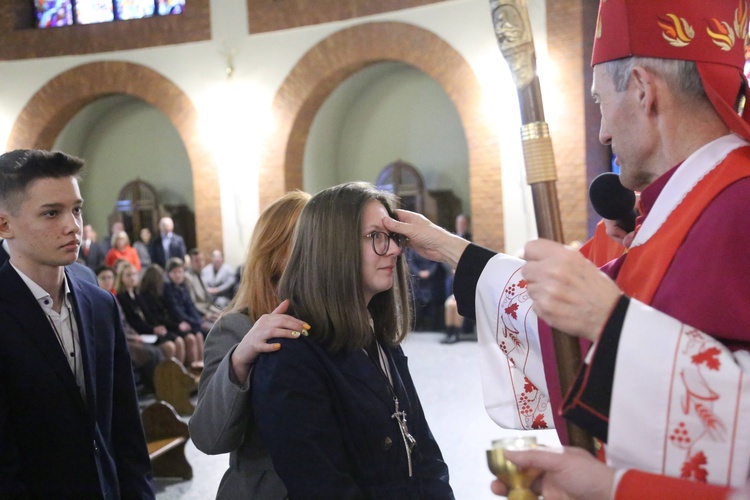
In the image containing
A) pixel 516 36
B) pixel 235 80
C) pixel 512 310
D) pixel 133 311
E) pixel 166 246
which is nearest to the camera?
pixel 516 36

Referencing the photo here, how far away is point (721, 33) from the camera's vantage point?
1.20m

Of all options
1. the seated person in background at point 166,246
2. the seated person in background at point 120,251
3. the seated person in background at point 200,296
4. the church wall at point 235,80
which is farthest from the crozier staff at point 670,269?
the seated person in background at point 166,246

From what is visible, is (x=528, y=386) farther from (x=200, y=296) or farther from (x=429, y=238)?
(x=200, y=296)

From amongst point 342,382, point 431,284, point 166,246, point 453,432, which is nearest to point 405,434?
point 342,382

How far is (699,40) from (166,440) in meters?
4.25

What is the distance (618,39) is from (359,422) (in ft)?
3.50

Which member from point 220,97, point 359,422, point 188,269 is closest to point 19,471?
point 359,422

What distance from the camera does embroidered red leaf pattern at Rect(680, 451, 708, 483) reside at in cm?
100

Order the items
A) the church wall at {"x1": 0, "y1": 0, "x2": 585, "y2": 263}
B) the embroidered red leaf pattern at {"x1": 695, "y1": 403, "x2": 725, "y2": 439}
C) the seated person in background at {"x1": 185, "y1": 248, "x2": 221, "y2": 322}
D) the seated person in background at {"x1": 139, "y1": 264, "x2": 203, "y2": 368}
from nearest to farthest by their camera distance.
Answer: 1. the embroidered red leaf pattern at {"x1": 695, "y1": 403, "x2": 725, "y2": 439}
2. the seated person in background at {"x1": 139, "y1": 264, "x2": 203, "y2": 368}
3. the seated person in background at {"x1": 185, "y1": 248, "x2": 221, "y2": 322}
4. the church wall at {"x1": 0, "y1": 0, "x2": 585, "y2": 263}

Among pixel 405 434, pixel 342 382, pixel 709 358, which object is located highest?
pixel 709 358

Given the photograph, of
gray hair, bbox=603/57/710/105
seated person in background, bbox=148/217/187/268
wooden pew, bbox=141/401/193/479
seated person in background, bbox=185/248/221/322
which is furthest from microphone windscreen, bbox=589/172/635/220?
seated person in background, bbox=148/217/187/268

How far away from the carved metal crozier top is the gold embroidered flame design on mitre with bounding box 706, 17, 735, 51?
35 cm

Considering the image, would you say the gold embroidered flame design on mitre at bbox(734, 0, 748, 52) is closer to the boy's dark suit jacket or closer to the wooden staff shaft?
the wooden staff shaft

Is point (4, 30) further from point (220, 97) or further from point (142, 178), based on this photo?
point (220, 97)
